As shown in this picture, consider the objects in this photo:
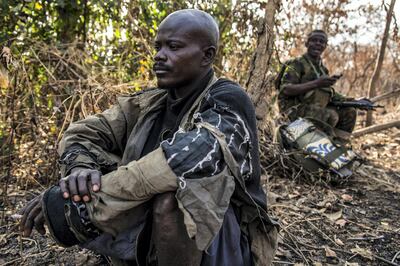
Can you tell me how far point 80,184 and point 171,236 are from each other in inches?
14.4

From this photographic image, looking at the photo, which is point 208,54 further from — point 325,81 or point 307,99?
point 307,99

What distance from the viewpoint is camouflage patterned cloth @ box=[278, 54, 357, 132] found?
445cm

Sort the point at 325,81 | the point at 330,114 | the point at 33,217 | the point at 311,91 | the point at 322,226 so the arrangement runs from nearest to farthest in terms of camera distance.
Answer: the point at 33,217 < the point at 322,226 < the point at 325,81 < the point at 311,91 < the point at 330,114

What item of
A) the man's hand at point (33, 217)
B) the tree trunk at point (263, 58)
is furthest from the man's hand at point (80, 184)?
the tree trunk at point (263, 58)

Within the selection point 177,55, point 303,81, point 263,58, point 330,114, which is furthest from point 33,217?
point 330,114

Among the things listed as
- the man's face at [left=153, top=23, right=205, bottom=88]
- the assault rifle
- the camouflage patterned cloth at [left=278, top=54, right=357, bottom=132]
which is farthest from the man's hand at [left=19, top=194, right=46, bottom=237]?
the assault rifle

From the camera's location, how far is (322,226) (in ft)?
9.31

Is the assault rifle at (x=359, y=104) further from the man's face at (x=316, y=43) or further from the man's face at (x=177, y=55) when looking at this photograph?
the man's face at (x=177, y=55)

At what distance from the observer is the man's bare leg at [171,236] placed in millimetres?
1365

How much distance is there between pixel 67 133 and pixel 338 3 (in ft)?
17.9

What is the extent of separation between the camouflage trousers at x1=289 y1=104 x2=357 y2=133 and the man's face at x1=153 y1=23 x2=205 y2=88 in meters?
2.90

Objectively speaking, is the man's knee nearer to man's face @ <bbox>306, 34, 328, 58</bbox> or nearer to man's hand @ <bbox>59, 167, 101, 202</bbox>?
man's hand @ <bbox>59, 167, 101, 202</bbox>

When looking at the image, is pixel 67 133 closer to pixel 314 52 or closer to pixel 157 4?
pixel 157 4

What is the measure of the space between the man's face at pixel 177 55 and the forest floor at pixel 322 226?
40.9 inches
